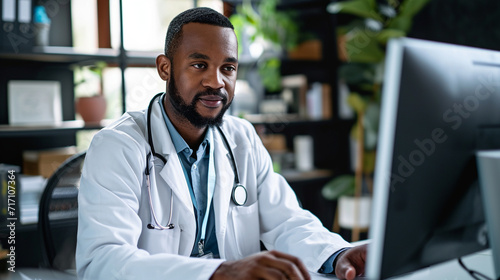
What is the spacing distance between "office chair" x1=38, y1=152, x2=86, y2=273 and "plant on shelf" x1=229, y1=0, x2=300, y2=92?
6.57 feet

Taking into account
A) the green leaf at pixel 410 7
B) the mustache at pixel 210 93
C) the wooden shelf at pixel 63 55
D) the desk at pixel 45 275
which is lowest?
the desk at pixel 45 275

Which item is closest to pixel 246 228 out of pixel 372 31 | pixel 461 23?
pixel 372 31

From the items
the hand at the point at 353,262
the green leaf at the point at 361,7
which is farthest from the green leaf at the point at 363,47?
the hand at the point at 353,262

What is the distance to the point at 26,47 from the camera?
2.29 metres

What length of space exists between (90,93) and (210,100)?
4.84 feet

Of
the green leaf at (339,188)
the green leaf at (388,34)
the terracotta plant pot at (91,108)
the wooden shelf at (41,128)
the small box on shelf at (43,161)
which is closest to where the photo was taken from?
the wooden shelf at (41,128)

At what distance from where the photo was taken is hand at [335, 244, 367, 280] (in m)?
1.07

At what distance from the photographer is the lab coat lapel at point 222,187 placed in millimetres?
1333

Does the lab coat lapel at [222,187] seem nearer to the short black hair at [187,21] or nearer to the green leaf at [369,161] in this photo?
the short black hair at [187,21]

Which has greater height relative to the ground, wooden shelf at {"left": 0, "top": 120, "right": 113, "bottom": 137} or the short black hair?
the short black hair

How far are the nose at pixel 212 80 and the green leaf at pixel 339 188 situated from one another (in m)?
2.08

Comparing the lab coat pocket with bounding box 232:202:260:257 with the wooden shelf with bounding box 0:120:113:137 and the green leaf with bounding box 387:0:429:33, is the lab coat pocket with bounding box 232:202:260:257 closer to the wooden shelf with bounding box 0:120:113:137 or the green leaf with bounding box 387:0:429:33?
the wooden shelf with bounding box 0:120:113:137

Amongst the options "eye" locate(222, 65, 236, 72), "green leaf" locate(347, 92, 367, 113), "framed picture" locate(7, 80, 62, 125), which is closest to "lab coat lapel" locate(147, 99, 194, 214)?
"eye" locate(222, 65, 236, 72)

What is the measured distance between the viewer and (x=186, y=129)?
1438mm
